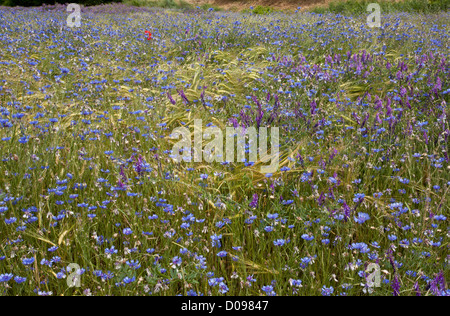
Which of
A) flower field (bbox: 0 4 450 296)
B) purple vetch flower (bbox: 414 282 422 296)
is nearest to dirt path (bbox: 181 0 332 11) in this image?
flower field (bbox: 0 4 450 296)

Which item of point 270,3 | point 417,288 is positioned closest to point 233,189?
point 417,288

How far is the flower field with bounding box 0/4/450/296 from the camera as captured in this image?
6.73 feet

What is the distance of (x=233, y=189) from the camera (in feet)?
9.29

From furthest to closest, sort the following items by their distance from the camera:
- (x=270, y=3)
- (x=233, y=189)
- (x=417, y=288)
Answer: (x=270, y=3) → (x=233, y=189) → (x=417, y=288)

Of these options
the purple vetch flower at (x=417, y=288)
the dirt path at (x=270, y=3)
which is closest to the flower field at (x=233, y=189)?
the purple vetch flower at (x=417, y=288)

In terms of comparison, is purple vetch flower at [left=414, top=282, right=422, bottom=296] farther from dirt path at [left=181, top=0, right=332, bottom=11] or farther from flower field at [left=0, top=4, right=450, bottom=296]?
dirt path at [left=181, top=0, right=332, bottom=11]

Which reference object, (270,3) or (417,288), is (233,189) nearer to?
(417,288)

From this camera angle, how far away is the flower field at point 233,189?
2051mm

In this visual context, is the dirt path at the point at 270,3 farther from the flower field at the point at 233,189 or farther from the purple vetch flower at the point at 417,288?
the purple vetch flower at the point at 417,288

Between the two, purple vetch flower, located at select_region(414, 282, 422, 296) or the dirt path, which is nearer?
purple vetch flower, located at select_region(414, 282, 422, 296)

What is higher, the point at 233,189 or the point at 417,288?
the point at 233,189

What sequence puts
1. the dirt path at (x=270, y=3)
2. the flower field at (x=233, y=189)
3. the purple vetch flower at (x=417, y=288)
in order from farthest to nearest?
the dirt path at (x=270, y=3), the flower field at (x=233, y=189), the purple vetch flower at (x=417, y=288)

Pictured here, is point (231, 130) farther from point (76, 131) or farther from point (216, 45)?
point (216, 45)
